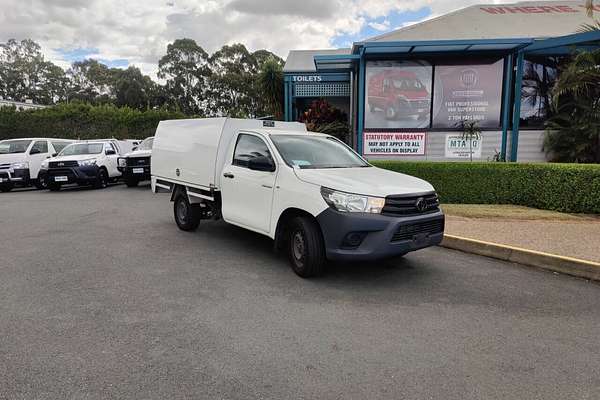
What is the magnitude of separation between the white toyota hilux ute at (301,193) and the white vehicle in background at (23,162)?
10037 millimetres

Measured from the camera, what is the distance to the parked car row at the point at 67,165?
14.1 metres

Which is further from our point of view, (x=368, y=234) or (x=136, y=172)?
(x=136, y=172)

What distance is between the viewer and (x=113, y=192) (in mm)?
13789

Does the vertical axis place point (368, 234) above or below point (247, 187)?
below

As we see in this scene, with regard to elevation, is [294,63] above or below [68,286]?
above

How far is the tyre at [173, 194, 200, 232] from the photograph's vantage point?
7.55 metres

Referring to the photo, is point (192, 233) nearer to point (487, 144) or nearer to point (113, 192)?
point (113, 192)

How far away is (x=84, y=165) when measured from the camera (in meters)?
14.2

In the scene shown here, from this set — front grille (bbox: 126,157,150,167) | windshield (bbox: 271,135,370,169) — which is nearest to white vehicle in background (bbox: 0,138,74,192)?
front grille (bbox: 126,157,150,167)

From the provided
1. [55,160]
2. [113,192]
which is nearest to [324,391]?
[113,192]

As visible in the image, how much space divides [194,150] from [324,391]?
511cm

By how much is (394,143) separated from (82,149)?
10973 millimetres

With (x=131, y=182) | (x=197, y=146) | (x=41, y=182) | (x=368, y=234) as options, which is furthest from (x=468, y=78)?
(x=41, y=182)

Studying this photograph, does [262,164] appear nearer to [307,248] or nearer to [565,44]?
[307,248]
